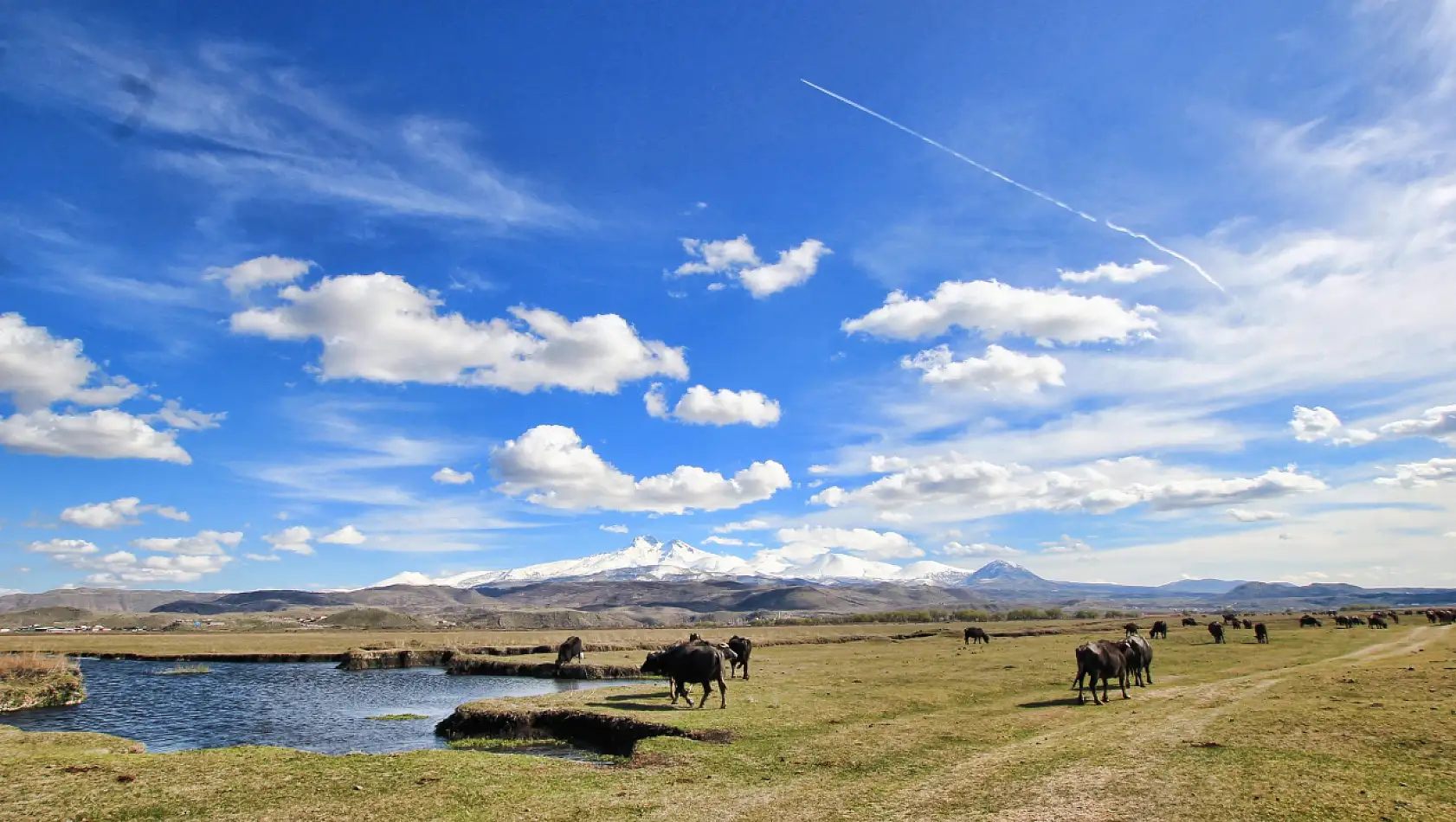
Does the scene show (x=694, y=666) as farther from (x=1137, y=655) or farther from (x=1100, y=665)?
(x=1137, y=655)

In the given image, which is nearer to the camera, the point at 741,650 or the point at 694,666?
the point at 694,666

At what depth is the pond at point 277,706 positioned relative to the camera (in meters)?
29.8

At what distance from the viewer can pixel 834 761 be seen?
66.0ft

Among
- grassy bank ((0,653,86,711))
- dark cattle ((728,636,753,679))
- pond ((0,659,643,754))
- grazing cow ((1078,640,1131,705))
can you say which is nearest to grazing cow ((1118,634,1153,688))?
grazing cow ((1078,640,1131,705))

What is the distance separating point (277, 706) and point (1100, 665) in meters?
41.8

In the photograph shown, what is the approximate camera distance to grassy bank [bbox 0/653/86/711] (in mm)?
37750

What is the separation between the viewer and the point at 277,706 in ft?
134

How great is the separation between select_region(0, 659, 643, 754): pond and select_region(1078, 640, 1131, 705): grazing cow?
1008 inches

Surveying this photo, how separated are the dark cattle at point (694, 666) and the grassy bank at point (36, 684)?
33.5 m

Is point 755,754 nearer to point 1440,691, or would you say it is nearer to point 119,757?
point 119,757

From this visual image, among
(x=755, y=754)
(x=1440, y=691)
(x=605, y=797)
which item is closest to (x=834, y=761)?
(x=755, y=754)

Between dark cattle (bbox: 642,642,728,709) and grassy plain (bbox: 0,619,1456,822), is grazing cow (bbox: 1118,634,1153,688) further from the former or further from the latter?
dark cattle (bbox: 642,642,728,709)

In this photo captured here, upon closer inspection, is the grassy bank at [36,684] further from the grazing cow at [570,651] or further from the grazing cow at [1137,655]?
the grazing cow at [1137,655]

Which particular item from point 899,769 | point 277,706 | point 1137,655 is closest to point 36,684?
point 277,706
